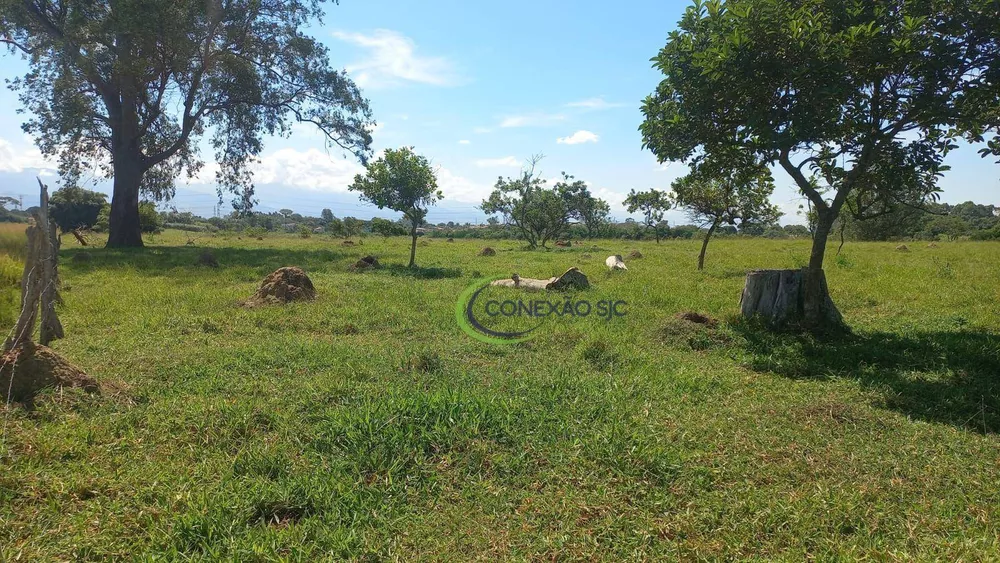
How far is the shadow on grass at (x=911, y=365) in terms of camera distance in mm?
4879

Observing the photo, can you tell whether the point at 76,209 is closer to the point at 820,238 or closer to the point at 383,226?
the point at 383,226

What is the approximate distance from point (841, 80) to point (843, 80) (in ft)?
0.23

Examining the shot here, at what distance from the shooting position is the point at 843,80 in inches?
251

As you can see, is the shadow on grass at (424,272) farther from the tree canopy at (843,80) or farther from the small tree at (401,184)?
the tree canopy at (843,80)

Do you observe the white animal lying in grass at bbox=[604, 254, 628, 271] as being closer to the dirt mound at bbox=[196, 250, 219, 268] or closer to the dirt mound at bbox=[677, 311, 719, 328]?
the dirt mound at bbox=[677, 311, 719, 328]

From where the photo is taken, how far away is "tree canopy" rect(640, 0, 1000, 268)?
19.8ft

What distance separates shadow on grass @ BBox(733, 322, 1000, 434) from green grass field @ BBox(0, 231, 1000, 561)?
1.5 inches

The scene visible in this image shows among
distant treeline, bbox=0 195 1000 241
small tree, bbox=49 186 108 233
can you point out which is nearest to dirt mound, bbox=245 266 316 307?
distant treeline, bbox=0 195 1000 241

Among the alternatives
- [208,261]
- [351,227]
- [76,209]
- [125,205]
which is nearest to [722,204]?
[208,261]

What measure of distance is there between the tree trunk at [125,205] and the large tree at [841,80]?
22.3 metres

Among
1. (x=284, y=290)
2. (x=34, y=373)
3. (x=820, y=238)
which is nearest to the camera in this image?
(x=34, y=373)

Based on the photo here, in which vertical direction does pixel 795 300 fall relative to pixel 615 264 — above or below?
below

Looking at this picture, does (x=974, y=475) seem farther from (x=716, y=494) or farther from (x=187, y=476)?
(x=187, y=476)

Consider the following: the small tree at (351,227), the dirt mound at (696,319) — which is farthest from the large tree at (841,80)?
the small tree at (351,227)
